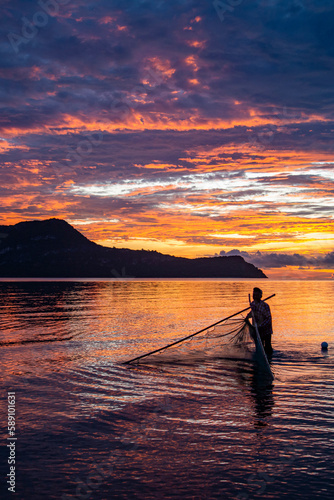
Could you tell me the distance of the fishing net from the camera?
19.2 m

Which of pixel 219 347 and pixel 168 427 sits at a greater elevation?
pixel 219 347

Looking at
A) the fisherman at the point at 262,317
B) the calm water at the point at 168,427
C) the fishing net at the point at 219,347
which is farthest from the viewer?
the fisherman at the point at 262,317

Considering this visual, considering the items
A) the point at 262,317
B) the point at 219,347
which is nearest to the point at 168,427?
the point at 219,347

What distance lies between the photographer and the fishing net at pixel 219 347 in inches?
757

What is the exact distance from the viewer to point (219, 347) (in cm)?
2039

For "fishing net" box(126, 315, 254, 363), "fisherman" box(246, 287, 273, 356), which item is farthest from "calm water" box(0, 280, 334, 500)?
"fisherman" box(246, 287, 273, 356)

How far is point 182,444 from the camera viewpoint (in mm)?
9203

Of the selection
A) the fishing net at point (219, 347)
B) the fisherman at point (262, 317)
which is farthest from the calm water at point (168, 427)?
the fisherman at point (262, 317)

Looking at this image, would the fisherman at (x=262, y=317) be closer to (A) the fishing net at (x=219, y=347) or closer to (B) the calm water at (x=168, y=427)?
(A) the fishing net at (x=219, y=347)

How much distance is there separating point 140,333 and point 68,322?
8769 millimetres

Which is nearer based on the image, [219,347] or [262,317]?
[262,317]

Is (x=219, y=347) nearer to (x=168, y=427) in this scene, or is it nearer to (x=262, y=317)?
(x=262, y=317)

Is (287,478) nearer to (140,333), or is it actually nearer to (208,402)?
(208,402)

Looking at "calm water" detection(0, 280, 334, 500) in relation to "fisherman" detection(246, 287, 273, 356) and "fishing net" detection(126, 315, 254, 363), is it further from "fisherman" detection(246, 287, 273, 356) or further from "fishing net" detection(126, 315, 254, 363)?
"fisherman" detection(246, 287, 273, 356)
